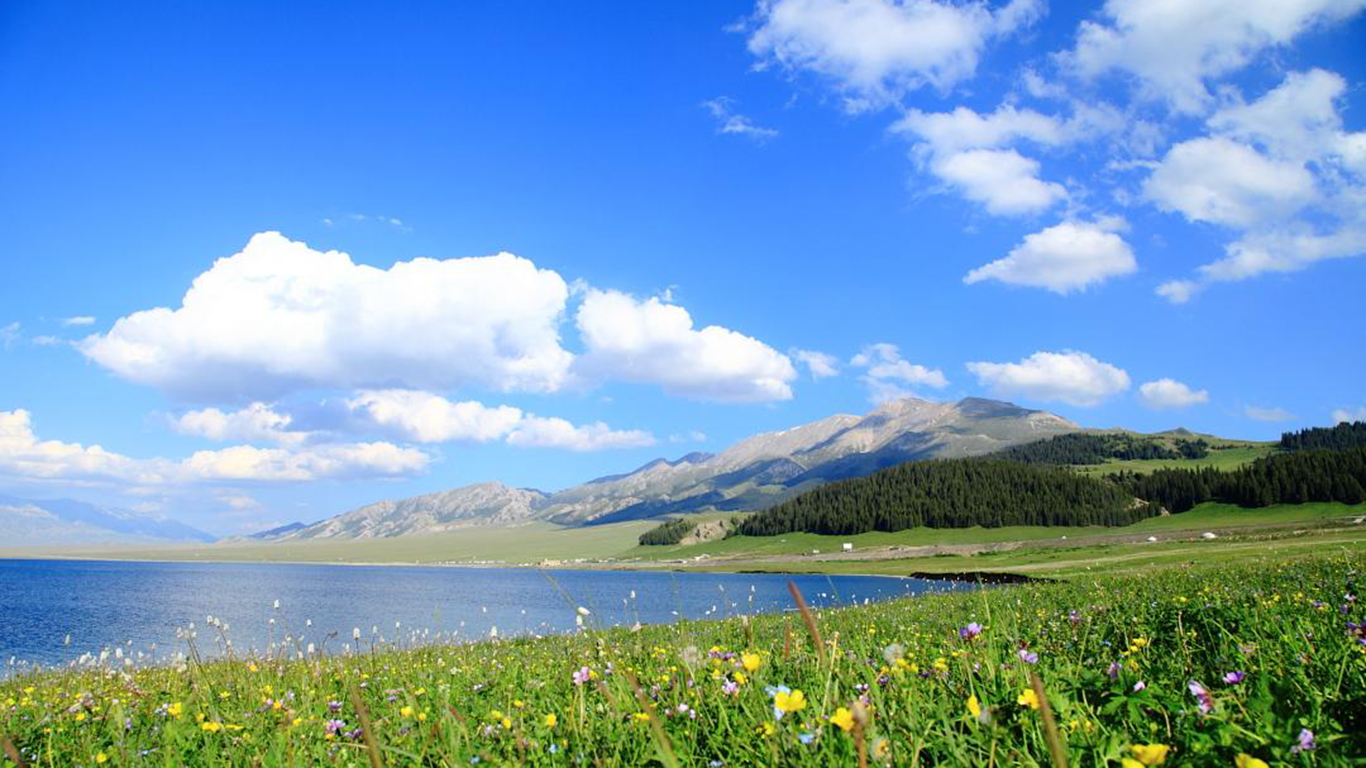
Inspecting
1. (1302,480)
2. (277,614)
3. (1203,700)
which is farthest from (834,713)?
(1302,480)

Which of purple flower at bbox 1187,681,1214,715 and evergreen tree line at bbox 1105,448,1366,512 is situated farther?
evergreen tree line at bbox 1105,448,1366,512

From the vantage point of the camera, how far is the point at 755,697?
13.5 ft

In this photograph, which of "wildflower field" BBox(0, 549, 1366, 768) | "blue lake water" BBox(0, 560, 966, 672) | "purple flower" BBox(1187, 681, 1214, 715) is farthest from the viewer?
"blue lake water" BBox(0, 560, 966, 672)

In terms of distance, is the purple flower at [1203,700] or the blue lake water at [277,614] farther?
the blue lake water at [277,614]

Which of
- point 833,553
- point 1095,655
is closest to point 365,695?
point 1095,655

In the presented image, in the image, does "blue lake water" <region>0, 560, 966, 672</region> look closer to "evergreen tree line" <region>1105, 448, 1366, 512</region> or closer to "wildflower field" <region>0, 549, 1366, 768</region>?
"wildflower field" <region>0, 549, 1366, 768</region>

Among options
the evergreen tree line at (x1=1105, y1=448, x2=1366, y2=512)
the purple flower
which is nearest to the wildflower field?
the purple flower

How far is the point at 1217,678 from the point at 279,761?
6.02 metres

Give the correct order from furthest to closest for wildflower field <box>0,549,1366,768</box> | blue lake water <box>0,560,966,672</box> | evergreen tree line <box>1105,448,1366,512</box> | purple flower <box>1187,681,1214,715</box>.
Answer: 1. evergreen tree line <box>1105,448,1366,512</box>
2. blue lake water <box>0,560,966,672</box>
3. purple flower <box>1187,681,1214,715</box>
4. wildflower field <box>0,549,1366,768</box>

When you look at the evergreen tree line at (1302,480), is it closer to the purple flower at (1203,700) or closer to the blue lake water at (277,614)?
the blue lake water at (277,614)

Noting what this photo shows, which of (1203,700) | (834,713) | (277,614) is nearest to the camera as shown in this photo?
(1203,700)

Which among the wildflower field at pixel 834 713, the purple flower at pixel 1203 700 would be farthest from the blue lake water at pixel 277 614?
the purple flower at pixel 1203 700

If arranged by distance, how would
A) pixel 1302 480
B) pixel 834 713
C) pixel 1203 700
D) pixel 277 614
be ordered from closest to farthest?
pixel 1203 700, pixel 834 713, pixel 277 614, pixel 1302 480

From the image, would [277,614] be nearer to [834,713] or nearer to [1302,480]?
[834,713]
